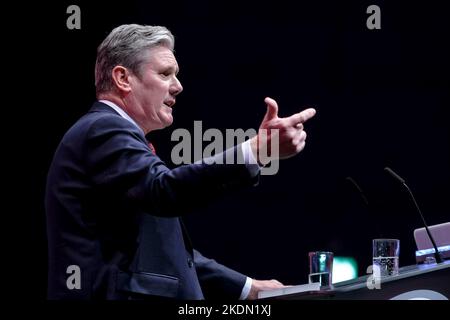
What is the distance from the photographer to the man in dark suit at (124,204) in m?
1.69

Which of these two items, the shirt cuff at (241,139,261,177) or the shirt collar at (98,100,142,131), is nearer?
the shirt cuff at (241,139,261,177)

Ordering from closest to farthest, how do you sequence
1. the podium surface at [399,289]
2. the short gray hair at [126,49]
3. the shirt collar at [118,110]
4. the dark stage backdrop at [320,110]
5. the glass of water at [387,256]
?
the podium surface at [399,289], the shirt collar at [118,110], the short gray hair at [126,49], the glass of water at [387,256], the dark stage backdrop at [320,110]

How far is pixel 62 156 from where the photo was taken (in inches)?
77.6

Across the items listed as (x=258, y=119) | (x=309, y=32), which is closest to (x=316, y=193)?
(x=258, y=119)

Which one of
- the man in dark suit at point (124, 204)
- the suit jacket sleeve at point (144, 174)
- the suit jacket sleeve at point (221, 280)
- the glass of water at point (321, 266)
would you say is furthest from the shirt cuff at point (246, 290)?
the suit jacket sleeve at point (144, 174)

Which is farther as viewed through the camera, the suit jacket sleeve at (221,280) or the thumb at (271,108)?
the suit jacket sleeve at (221,280)

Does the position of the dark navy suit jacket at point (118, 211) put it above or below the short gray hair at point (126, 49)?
below

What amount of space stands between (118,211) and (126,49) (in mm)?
621

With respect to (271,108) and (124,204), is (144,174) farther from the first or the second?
(271,108)

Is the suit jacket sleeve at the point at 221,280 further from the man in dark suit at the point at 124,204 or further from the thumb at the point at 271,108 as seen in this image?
the thumb at the point at 271,108

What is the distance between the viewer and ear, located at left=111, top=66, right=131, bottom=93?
221 cm

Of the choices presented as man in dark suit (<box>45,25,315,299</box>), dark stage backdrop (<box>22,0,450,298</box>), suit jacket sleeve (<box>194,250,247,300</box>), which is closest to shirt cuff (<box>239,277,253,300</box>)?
suit jacket sleeve (<box>194,250,247,300</box>)

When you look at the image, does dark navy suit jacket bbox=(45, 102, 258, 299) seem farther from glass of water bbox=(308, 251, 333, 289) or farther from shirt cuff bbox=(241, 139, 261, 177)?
glass of water bbox=(308, 251, 333, 289)
